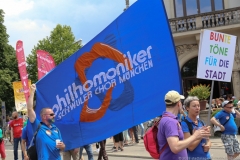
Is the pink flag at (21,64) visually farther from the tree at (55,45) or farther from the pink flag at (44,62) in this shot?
the tree at (55,45)

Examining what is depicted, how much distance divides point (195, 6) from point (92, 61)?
20.3 meters

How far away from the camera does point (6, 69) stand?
47.1 m

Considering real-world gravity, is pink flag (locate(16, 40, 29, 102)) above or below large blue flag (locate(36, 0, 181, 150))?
above

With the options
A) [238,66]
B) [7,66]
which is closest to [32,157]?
[238,66]

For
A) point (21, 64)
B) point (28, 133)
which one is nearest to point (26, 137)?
point (28, 133)

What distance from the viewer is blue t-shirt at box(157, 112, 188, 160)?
395 centimetres

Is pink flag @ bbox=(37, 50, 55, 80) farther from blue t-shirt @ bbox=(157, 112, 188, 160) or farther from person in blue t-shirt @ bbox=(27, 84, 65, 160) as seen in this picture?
blue t-shirt @ bbox=(157, 112, 188, 160)

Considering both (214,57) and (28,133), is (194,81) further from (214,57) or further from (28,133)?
(214,57)

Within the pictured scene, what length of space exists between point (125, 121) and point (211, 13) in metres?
19.3

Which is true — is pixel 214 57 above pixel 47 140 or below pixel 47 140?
above

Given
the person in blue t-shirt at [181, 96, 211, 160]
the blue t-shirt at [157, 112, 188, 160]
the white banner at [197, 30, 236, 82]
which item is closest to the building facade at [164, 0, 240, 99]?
the white banner at [197, 30, 236, 82]

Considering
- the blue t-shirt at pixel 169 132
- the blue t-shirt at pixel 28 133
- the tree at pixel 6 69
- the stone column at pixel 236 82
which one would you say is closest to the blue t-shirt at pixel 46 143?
the blue t-shirt at pixel 28 133

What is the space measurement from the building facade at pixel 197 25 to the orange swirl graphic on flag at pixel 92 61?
18.7 metres

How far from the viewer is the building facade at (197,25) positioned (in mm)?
23969
